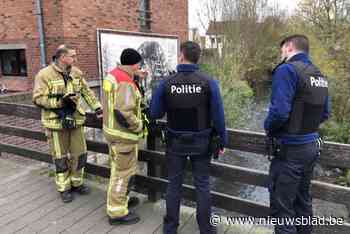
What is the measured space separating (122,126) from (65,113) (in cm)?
90

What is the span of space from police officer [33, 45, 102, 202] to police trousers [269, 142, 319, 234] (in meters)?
2.09

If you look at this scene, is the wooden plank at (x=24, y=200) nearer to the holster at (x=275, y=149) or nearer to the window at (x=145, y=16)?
the holster at (x=275, y=149)

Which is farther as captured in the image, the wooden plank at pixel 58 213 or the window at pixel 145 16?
the window at pixel 145 16

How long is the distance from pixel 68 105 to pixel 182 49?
5.09 ft

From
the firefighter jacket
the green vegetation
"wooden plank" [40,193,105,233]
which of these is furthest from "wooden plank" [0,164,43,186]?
the green vegetation

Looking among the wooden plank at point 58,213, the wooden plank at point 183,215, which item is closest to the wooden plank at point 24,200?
the wooden plank at point 58,213

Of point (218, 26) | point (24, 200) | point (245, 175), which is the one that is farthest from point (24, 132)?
point (218, 26)

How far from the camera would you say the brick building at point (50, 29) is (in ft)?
24.2

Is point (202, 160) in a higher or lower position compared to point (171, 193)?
higher

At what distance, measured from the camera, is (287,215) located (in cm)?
252

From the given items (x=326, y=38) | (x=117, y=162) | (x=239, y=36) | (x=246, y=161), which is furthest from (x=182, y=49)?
(x=239, y=36)

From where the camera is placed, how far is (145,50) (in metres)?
10.5

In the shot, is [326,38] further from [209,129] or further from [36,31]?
[209,129]

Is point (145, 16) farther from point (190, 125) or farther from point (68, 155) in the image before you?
point (190, 125)
